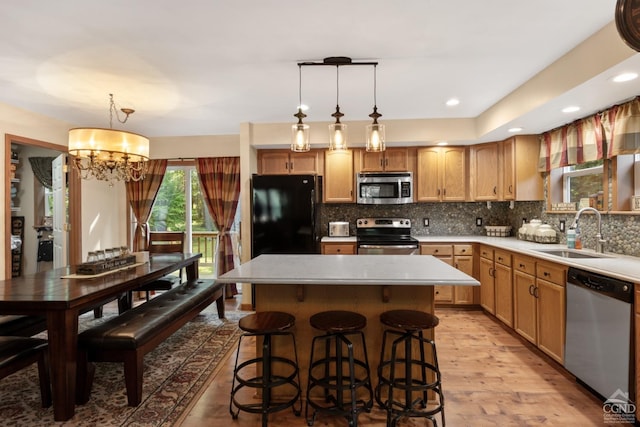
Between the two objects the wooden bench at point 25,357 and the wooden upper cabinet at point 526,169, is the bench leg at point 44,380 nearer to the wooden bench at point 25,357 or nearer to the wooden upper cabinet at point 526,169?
the wooden bench at point 25,357

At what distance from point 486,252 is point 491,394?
183 centimetres

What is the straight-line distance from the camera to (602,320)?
2025 mm

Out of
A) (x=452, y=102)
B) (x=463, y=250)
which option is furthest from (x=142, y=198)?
(x=463, y=250)

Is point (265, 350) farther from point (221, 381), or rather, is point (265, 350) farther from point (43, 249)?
point (43, 249)

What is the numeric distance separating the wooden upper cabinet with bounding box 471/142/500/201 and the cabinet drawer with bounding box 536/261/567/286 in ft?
4.97

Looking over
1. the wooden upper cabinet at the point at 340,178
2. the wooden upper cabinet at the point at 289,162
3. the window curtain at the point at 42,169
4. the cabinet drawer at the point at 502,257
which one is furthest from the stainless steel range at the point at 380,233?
the window curtain at the point at 42,169

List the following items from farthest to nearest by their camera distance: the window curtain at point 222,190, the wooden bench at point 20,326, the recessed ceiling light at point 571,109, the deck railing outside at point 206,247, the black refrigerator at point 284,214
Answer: the deck railing outside at point 206,247
the window curtain at point 222,190
the black refrigerator at point 284,214
the recessed ceiling light at point 571,109
the wooden bench at point 20,326

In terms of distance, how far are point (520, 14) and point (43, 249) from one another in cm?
709

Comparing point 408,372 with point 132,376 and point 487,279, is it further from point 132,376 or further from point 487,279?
point 487,279

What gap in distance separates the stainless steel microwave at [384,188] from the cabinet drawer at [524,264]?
1477mm

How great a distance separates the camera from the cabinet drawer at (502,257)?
322 cm

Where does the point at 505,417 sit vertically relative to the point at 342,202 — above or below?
A: below

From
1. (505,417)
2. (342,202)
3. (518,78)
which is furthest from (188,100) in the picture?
(505,417)

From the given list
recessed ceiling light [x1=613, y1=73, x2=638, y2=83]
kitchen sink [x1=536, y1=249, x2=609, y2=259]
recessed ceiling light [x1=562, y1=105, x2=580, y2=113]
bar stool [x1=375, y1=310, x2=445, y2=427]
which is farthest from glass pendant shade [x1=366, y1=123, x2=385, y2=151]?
kitchen sink [x1=536, y1=249, x2=609, y2=259]
